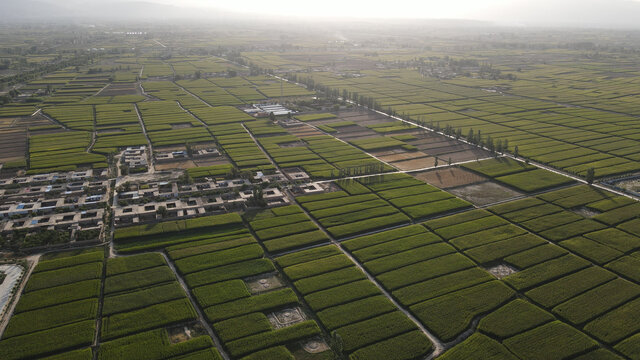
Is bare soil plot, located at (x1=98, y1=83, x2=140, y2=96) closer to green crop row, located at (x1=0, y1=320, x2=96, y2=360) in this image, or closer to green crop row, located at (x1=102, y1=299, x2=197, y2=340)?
green crop row, located at (x1=102, y1=299, x2=197, y2=340)

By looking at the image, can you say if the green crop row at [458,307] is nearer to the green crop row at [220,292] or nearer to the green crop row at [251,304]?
the green crop row at [251,304]

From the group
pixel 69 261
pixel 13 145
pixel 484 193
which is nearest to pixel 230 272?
pixel 69 261

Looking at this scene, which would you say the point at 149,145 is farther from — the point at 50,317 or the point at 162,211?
the point at 50,317

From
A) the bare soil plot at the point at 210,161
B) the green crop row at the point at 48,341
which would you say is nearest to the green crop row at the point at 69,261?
the green crop row at the point at 48,341

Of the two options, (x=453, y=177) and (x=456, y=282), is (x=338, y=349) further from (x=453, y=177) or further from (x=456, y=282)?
(x=453, y=177)

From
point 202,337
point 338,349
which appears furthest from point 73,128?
point 338,349

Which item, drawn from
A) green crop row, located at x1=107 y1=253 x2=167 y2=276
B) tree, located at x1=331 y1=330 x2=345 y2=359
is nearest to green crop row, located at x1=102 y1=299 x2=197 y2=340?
green crop row, located at x1=107 y1=253 x2=167 y2=276
